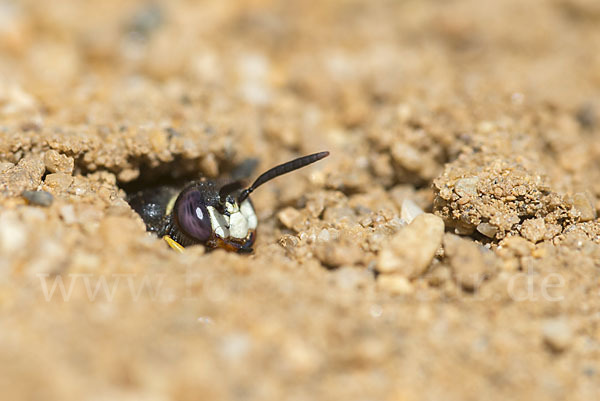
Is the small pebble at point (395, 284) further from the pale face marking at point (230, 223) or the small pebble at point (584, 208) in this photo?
the small pebble at point (584, 208)

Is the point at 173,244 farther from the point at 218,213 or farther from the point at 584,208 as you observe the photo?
the point at 584,208

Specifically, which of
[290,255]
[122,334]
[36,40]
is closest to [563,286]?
[290,255]

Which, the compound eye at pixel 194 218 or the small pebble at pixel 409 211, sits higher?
the compound eye at pixel 194 218

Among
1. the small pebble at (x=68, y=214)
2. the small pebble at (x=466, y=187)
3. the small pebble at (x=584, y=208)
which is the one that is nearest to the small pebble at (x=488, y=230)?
the small pebble at (x=466, y=187)

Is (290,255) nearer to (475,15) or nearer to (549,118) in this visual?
(549,118)

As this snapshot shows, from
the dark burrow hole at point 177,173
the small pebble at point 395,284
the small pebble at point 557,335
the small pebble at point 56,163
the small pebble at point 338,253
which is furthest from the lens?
the dark burrow hole at point 177,173

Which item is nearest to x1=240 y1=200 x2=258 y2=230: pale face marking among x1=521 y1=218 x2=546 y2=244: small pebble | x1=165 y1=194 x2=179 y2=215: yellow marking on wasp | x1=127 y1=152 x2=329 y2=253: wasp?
x1=127 y1=152 x2=329 y2=253: wasp

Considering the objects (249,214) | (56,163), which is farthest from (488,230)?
(56,163)

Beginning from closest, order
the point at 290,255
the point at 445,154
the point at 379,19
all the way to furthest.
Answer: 1. the point at 290,255
2. the point at 445,154
3. the point at 379,19
